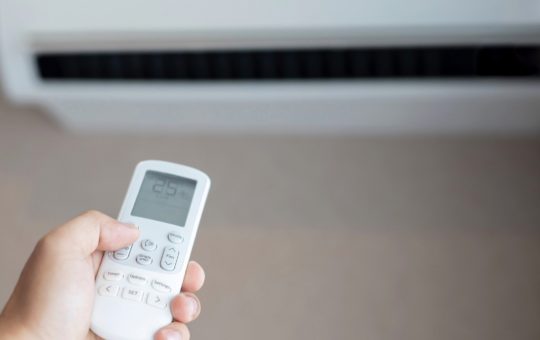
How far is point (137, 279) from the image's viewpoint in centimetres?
68

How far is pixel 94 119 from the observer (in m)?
1.08

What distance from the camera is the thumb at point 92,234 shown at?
659 millimetres

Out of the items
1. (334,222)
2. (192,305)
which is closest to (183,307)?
(192,305)

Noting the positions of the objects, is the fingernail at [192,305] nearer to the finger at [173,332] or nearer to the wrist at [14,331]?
the finger at [173,332]

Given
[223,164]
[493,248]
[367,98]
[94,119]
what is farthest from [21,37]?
[493,248]

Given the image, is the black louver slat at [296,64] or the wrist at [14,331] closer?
the wrist at [14,331]

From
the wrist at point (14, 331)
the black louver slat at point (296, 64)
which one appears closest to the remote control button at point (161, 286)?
the wrist at point (14, 331)

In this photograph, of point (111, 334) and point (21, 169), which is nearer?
point (111, 334)

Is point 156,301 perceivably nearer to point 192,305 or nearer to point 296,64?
point 192,305

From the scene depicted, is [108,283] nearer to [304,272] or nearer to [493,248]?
[304,272]

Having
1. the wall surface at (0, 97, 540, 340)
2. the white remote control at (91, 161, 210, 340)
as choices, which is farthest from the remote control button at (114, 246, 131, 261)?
the wall surface at (0, 97, 540, 340)

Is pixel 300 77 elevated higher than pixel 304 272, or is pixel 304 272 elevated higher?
pixel 300 77

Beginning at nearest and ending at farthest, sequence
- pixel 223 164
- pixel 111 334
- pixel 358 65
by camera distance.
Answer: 1. pixel 111 334
2. pixel 358 65
3. pixel 223 164

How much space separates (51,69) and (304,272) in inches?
15.4
